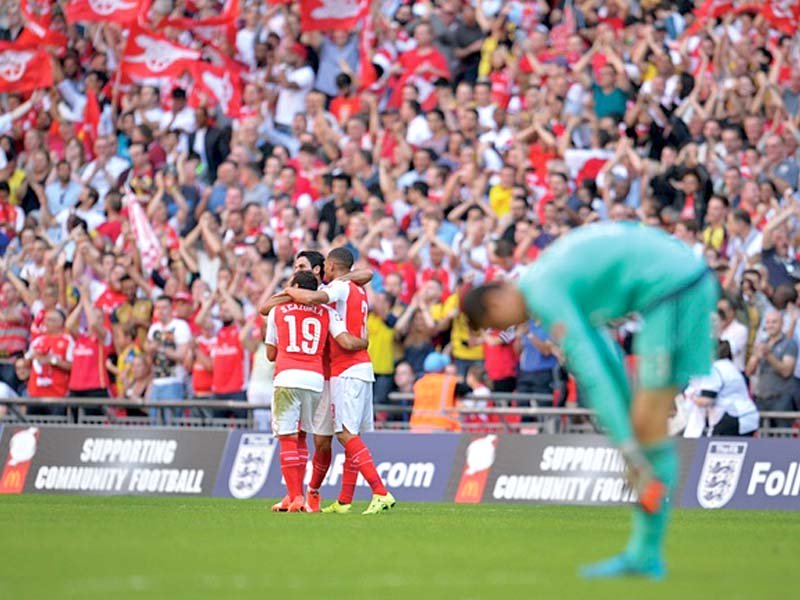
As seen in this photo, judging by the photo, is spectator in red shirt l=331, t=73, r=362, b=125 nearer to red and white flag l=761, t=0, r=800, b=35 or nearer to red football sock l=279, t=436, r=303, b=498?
red and white flag l=761, t=0, r=800, b=35

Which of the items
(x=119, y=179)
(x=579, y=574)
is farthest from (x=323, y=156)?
(x=579, y=574)

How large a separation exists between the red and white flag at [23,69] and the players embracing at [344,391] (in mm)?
14044

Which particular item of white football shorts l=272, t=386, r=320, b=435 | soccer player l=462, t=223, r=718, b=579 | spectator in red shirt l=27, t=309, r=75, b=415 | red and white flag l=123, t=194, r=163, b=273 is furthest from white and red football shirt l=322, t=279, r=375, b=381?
red and white flag l=123, t=194, r=163, b=273

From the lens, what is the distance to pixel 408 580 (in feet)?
33.8

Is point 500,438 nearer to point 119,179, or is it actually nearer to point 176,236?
point 176,236

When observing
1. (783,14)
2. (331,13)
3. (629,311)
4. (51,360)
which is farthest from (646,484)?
(331,13)

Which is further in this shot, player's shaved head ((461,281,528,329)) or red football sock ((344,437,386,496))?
red football sock ((344,437,386,496))

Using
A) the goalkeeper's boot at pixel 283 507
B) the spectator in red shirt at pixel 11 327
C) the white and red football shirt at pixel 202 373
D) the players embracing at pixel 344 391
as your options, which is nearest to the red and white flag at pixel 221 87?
the spectator in red shirt at pixel 11 327

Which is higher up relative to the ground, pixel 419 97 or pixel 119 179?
pixel 419 97

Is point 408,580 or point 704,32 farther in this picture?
point 704,32

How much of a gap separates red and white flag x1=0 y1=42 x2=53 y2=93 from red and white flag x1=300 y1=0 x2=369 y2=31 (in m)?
4.54

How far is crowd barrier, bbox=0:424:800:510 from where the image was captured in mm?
Answer: 21031

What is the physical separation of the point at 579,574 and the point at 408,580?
102 cm

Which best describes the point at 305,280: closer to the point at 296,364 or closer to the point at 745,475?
the point at 296,364
